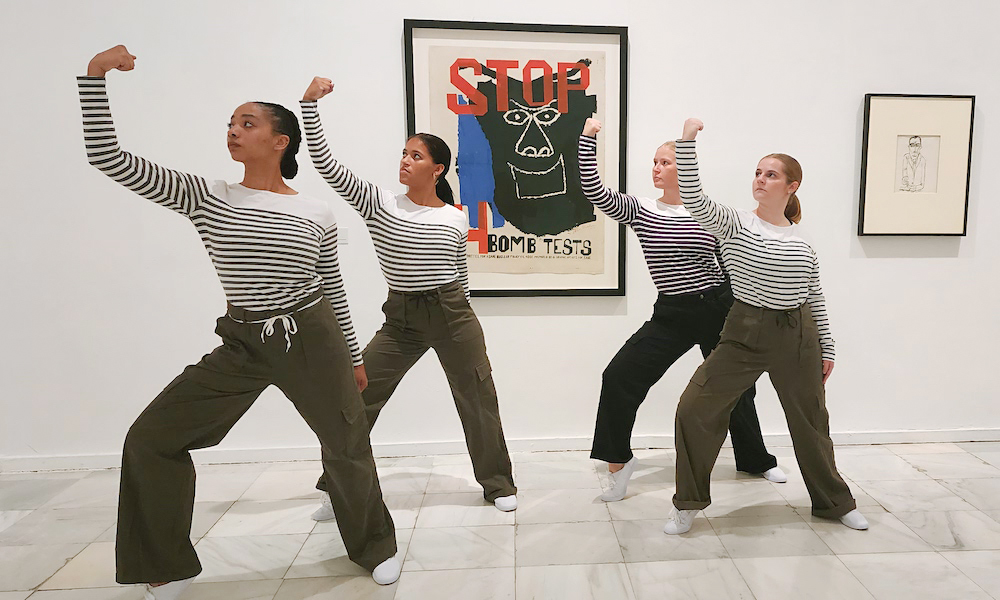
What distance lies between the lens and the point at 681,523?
2539mm

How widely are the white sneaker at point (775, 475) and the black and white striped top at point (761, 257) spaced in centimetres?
101

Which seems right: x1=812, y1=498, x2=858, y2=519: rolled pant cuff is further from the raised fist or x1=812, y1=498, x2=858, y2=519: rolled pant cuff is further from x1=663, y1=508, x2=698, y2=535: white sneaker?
the raised fist

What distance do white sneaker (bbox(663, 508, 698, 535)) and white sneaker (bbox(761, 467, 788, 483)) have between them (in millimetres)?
720


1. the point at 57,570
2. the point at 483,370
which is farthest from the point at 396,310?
the point at 57,570

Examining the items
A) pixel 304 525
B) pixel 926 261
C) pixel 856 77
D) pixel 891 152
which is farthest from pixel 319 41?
pixel 926 261

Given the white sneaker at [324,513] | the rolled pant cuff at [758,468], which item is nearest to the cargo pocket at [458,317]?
the white sneaker at [324,513]

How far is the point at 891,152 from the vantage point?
3.39 metres

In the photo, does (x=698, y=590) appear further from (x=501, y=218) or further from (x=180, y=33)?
(x=180, y=33)

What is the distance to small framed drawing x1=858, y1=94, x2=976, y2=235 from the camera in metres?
3.36

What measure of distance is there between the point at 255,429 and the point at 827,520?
2.69m

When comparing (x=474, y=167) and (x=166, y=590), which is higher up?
(x=474, y=167)

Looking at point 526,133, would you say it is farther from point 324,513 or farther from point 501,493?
point 324,513

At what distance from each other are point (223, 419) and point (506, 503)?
4.02ft

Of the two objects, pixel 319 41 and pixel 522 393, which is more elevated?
pixel 319 41
